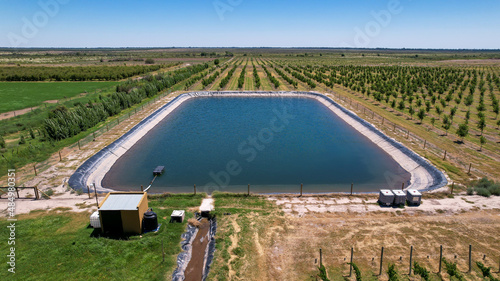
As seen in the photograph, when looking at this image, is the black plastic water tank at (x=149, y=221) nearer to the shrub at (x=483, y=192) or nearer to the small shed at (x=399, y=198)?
the small shed at (x=399, y=198)

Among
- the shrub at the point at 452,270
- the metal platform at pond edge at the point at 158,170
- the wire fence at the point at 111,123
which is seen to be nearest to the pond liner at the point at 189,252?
the metal platform at pond edge at the point at 158,170

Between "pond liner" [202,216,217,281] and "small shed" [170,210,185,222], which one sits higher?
"small shed" [170,210,185,222]

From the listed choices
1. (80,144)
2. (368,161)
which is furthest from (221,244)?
(80,144)

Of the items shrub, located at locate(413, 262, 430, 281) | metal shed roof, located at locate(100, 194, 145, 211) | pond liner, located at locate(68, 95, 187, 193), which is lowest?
shrub, located at locate(413, 262, 430, 281)

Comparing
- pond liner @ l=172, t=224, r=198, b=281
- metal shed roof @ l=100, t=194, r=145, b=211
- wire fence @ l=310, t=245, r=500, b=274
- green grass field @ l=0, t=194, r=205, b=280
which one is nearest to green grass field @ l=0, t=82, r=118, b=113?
green grass field @ l=0, t=194, r=205, b=280

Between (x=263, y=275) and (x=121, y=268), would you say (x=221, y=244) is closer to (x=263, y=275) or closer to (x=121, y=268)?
(x=263, y=275)

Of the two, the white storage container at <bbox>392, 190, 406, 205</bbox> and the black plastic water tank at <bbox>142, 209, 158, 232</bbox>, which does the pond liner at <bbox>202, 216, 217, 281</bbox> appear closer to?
the black plastic water tank at <bbox>142, 209, 158, 232</bbox>

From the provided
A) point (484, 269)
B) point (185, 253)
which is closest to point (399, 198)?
point (484, 269)
